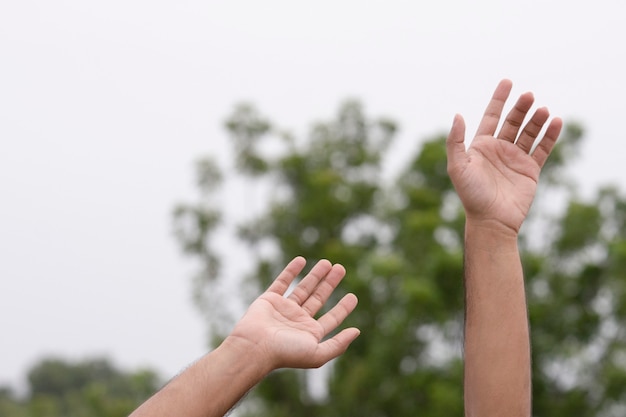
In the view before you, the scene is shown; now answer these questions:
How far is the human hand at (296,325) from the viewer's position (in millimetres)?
2389

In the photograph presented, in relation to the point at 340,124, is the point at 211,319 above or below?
below

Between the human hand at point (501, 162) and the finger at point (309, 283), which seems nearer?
the finger at point (309, 283)

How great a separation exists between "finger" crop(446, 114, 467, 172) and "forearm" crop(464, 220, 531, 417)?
180 mm

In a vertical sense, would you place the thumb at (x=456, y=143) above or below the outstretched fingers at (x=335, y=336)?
above

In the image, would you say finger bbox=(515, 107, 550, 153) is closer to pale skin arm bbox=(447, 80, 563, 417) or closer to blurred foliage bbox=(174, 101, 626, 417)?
pale skin arm bbox=(447, 80, 563, 417)

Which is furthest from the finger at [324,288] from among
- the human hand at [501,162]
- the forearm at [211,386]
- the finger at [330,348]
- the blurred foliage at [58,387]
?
the blurred foliage at [58,387]

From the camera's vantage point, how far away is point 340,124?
21.3 metres

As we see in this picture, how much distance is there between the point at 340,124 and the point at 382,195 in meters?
2.01

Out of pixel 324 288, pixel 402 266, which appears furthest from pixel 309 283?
pixel 402 266

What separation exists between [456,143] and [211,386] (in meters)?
0.95

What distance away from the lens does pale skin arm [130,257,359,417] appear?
2.26m

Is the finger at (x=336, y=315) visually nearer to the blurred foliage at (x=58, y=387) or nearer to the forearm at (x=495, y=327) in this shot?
the forearm at (x=495, y=327)

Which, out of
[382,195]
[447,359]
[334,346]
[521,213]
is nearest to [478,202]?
[521,213]

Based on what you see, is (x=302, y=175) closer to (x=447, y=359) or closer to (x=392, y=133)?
(x=392, y=133)
